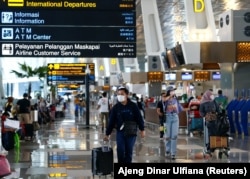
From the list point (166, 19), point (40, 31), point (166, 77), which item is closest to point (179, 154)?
point (40, 31)

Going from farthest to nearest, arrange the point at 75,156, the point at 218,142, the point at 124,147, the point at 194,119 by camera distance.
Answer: the point at 194,119, the point at 75,156, the point at 218,142, the point at 124,147

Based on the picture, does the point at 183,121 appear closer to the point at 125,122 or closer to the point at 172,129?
the point at 172,129

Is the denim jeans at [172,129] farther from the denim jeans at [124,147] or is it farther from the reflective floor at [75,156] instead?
the denim jeans at [124,147]

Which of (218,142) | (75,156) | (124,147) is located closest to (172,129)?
(218,142)

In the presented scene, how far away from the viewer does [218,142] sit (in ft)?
45.9

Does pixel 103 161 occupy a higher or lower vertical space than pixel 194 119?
lower

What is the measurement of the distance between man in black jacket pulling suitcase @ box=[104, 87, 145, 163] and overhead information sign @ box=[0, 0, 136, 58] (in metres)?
3.75

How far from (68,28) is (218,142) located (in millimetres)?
4679

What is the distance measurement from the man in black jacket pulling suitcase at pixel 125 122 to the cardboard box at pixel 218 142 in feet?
13.8

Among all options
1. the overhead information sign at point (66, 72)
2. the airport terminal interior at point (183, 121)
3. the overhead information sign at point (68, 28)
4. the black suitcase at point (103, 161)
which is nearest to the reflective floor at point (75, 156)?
the airport terminal interior at point (183, 121)

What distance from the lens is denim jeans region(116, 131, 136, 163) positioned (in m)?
Result: 10.2

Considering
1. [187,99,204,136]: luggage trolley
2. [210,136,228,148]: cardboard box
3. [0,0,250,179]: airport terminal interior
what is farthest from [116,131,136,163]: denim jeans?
[187,99,204,136]: luggage trolley

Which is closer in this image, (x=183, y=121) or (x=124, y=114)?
(x=124, y=114)

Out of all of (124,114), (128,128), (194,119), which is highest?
(124,114)
